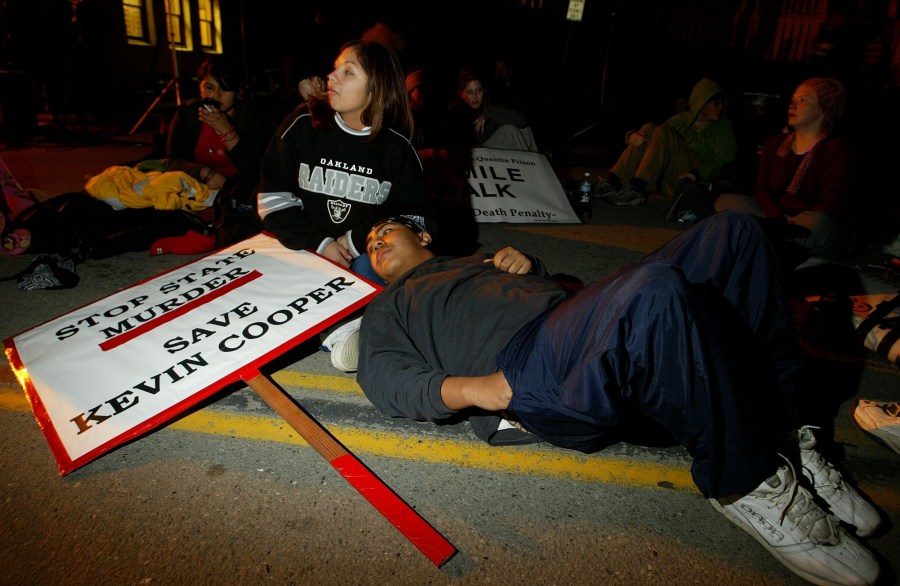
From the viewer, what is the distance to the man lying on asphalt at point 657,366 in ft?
4.74

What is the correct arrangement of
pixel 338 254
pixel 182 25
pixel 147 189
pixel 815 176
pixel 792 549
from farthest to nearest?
pixel 182 25 < pixel 815 176 < pixel 147 189 < pixel 338 254 < pixel 792 549

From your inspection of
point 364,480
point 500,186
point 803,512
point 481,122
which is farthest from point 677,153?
point 364,480

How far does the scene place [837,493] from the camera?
74.9 inches

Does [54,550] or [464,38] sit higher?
[464,38]

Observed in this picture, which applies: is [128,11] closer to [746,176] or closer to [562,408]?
[746,176]

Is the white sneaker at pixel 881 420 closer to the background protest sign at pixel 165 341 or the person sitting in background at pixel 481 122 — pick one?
the background protest sign at pixel 165 341

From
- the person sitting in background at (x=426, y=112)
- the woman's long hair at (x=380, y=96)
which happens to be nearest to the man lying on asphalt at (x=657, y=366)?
the woman's long hair at (x=380, y=96)

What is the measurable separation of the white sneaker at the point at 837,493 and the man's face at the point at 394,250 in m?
1.90

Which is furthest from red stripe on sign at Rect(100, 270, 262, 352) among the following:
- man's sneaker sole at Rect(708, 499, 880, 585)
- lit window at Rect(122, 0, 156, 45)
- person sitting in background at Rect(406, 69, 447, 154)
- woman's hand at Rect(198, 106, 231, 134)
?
lit window at Rect(122, 0, 156, 45)

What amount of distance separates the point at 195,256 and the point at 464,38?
48.4 feet

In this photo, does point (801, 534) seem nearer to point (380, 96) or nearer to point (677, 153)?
point (380, 96)

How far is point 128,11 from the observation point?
1355cm

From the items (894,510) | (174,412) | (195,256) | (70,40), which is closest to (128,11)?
(70,40)

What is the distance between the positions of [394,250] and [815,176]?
3.93 metres
